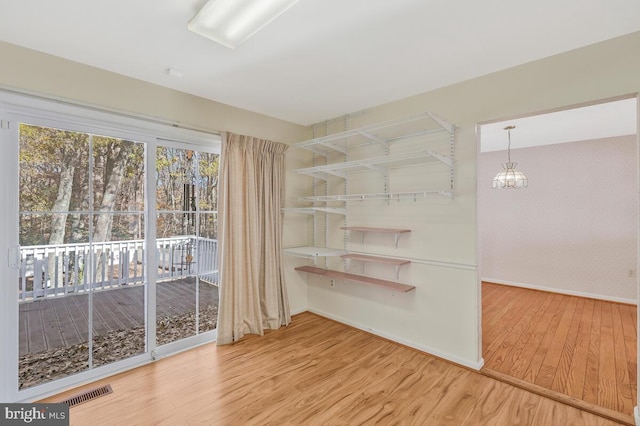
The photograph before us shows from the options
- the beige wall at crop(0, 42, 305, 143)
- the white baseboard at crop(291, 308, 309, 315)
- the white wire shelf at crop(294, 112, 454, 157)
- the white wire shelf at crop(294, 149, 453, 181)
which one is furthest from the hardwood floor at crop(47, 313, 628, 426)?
the beige wall at crop(0, 42, 305, 143)

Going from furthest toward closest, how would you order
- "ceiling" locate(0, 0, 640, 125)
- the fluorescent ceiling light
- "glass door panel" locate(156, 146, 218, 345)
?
"glass door panel" locate(156, 146, 218, 345) < "ceiling" locate(0, 0, 640, 125) < the fluorescent ceiling light

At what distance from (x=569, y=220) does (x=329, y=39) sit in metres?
4.99

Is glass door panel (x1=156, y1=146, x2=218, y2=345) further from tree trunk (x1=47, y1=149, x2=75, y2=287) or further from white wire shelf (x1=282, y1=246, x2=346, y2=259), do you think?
white wire shelf (x1=282, y1=246, x2=346, y2=259)

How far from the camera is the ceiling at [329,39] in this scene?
1.59m

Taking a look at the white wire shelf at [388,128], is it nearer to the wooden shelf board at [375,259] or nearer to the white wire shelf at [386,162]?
the white wire shelf at [386,162]

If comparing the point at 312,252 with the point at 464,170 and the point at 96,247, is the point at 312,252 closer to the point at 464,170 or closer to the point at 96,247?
the point at 464,170

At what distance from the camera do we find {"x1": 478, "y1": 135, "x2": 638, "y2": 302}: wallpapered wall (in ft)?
13.9

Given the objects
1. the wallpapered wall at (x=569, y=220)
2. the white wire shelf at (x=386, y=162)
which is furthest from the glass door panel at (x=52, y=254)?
the wallpapered wall at (x=569, y=220)

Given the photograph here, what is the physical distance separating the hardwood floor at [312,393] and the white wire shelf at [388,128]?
6.83 feet

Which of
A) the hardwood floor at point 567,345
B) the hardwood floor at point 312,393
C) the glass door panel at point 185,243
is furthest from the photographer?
the glass door panel at point 185,243

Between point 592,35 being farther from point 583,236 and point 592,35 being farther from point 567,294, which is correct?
point 567,294

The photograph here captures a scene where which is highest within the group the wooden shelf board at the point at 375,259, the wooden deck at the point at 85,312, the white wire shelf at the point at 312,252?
the white wire shelf at the point at 312,252

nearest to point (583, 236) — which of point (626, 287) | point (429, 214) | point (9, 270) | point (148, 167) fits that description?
point (626, 287)

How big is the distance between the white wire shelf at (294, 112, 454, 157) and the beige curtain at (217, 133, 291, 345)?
561 millimetres
